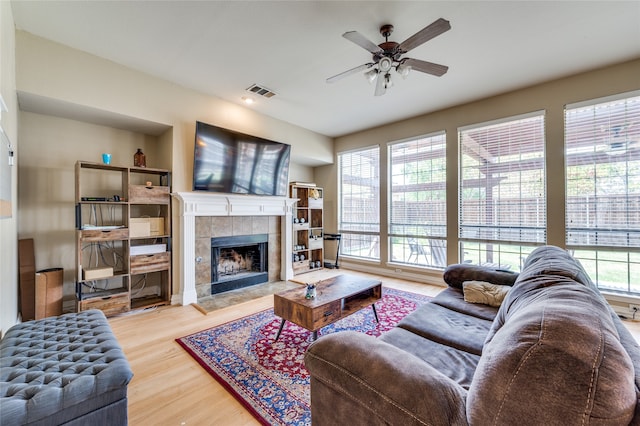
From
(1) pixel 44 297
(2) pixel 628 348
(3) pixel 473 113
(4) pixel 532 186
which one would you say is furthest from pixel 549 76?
(1) pixel 44 297

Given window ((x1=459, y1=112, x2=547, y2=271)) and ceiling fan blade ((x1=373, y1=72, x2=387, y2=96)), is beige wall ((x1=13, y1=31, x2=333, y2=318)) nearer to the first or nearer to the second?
ceiling fan blade ((x1=373, y1=72, x2=387, y2=96))

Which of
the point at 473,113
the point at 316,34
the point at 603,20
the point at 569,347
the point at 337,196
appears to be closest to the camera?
the point at 569,347

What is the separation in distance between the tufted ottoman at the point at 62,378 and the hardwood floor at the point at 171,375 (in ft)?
1.27

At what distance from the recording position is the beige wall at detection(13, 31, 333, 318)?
267 centimetres

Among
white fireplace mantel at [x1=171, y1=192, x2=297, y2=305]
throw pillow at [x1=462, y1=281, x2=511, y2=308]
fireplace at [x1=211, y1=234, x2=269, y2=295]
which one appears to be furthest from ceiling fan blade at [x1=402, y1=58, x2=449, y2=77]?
fireplace at [x1=211, y1=234, x2=269, y2=295]

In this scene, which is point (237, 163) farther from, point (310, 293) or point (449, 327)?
point (449, 327)

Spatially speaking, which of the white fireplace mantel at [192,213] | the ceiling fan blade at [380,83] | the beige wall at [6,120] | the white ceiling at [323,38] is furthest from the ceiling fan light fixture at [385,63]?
the beige wall at [6,120]

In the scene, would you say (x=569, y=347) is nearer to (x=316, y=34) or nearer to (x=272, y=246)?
(x=316, y=34)

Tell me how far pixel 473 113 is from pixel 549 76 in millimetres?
937

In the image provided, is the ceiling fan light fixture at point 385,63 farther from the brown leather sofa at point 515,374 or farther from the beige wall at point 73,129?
the beige wall at point 73,129

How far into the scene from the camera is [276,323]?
9.61 ft

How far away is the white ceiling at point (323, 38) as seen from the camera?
2215mm

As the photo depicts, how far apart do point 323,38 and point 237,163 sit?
2.14 metres

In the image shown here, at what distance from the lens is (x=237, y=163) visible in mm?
3988
